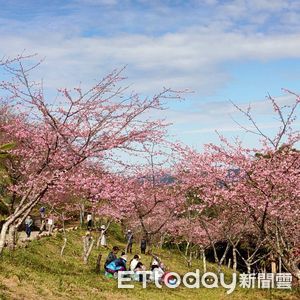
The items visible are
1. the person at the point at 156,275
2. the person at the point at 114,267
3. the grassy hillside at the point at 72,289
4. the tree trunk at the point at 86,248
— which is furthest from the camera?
the tree trunk at the point at 86,248

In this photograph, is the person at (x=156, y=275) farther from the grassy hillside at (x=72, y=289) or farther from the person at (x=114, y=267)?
the person at (x=114, y=267)

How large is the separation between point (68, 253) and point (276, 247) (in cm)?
1392

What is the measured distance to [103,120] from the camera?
11.1m

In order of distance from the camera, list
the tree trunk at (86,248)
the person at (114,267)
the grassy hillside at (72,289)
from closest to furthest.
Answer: the grassy hillside at (72,289), the person at (114,267), the tree trunk at (86,248)

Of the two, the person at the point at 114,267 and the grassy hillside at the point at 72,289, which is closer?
the grassy hillside at the point at 72,289

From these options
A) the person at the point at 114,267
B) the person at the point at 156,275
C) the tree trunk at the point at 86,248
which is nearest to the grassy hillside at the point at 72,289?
the person at the point at 156,275

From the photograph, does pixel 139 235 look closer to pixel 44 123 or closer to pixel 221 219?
pixel 221 219

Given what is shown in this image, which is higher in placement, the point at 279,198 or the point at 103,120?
the point at 103,120

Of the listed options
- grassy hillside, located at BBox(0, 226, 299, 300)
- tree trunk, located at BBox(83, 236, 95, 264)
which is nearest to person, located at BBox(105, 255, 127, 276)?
grassy hillside, located at BBox(0, 226, 299, 300)

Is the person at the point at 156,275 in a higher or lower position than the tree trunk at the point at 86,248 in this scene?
lower

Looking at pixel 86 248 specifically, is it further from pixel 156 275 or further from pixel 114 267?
pixel 156 275

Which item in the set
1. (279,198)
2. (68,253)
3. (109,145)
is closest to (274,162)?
(279,198)

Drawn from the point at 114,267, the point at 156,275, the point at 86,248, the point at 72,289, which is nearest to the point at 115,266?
the point at 114,267

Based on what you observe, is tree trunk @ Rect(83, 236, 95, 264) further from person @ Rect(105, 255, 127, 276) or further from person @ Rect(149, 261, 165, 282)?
person @ Rect(149, 261, 165, 282)
